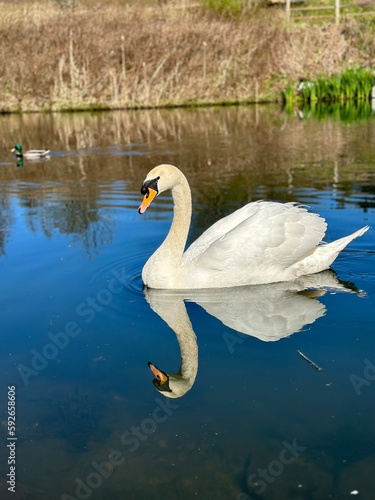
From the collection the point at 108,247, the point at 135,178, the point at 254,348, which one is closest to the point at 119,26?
the point at 135,178

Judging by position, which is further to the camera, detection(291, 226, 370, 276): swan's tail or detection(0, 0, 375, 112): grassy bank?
detection(0, 0, 375, 112): grassy bank

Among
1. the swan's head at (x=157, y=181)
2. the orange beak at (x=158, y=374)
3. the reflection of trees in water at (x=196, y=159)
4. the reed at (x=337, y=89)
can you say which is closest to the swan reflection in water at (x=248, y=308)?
the orange beak at (x=158, y=374)

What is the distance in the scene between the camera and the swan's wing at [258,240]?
6164 millimetres

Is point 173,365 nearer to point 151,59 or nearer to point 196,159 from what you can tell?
point 196,159

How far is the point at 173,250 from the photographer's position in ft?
20.7

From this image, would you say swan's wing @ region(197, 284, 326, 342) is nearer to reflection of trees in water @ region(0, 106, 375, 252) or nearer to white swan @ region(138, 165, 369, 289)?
white swan @ region(138, 165, 369, 289)

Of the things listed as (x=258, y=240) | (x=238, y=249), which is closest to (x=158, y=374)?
(x=238, y=249)

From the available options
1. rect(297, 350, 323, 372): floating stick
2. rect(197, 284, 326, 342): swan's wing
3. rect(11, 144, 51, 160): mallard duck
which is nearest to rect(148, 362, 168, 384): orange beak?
rect(197, 284, 326, 342): swan's wing

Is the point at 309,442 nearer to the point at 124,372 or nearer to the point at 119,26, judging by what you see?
the point at 124,372

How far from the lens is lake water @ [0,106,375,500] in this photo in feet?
11.9

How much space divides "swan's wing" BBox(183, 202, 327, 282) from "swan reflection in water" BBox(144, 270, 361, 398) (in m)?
0.23

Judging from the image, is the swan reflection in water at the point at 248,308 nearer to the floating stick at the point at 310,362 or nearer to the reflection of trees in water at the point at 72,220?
the floating stick at the point at 310,362

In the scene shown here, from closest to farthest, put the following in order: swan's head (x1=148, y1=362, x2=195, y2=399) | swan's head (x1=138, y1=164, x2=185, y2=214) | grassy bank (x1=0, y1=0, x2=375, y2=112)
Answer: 1. swan's head (x1=148, y1=362, x2=195, y2=399)
2. swan's head (x1=138, y1=164, x2=185, y2=214)
3. grassy bank (x1=0, y1=0, x2=375, y2=112)

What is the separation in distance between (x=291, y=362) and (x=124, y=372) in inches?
44.8
